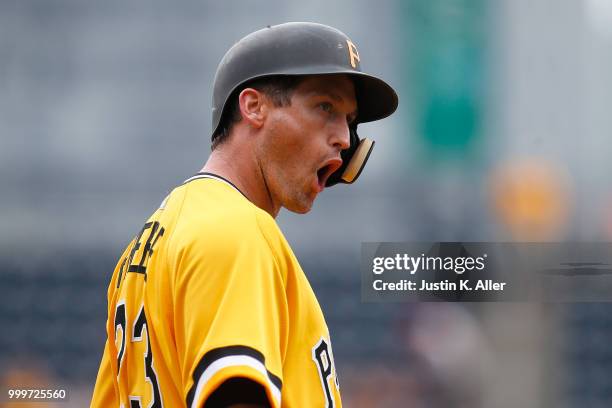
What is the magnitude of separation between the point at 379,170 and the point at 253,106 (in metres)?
1.76

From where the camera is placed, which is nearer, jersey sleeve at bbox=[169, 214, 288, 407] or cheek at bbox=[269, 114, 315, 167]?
jersey sleeve at bbox=[169, 214, 288, 407]

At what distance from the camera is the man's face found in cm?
136

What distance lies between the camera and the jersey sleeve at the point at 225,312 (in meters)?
1.05

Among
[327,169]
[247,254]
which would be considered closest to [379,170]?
[327,169]

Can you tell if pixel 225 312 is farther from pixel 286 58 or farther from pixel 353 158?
pixel 353 158

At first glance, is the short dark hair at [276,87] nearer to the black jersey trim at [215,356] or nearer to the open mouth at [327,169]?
the open mouth at [327,169]

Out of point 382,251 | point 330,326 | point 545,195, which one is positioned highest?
point 545,195

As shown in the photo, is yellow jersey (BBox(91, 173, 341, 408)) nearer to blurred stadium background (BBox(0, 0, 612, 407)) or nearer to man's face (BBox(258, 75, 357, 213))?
man's face (BBox(258, 75, 357, 213))

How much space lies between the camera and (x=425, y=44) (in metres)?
3.10

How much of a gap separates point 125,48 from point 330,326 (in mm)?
1224

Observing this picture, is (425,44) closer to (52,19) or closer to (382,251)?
(382,251)

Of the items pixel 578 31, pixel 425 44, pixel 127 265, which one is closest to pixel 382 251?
pixel 425 44

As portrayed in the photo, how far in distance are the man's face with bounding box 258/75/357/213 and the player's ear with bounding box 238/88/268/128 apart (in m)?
0.01

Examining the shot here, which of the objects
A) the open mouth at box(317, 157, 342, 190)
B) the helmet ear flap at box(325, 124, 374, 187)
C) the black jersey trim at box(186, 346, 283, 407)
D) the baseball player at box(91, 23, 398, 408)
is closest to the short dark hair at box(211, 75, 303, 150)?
the baseball player at box(91, 23, 398, 408)
